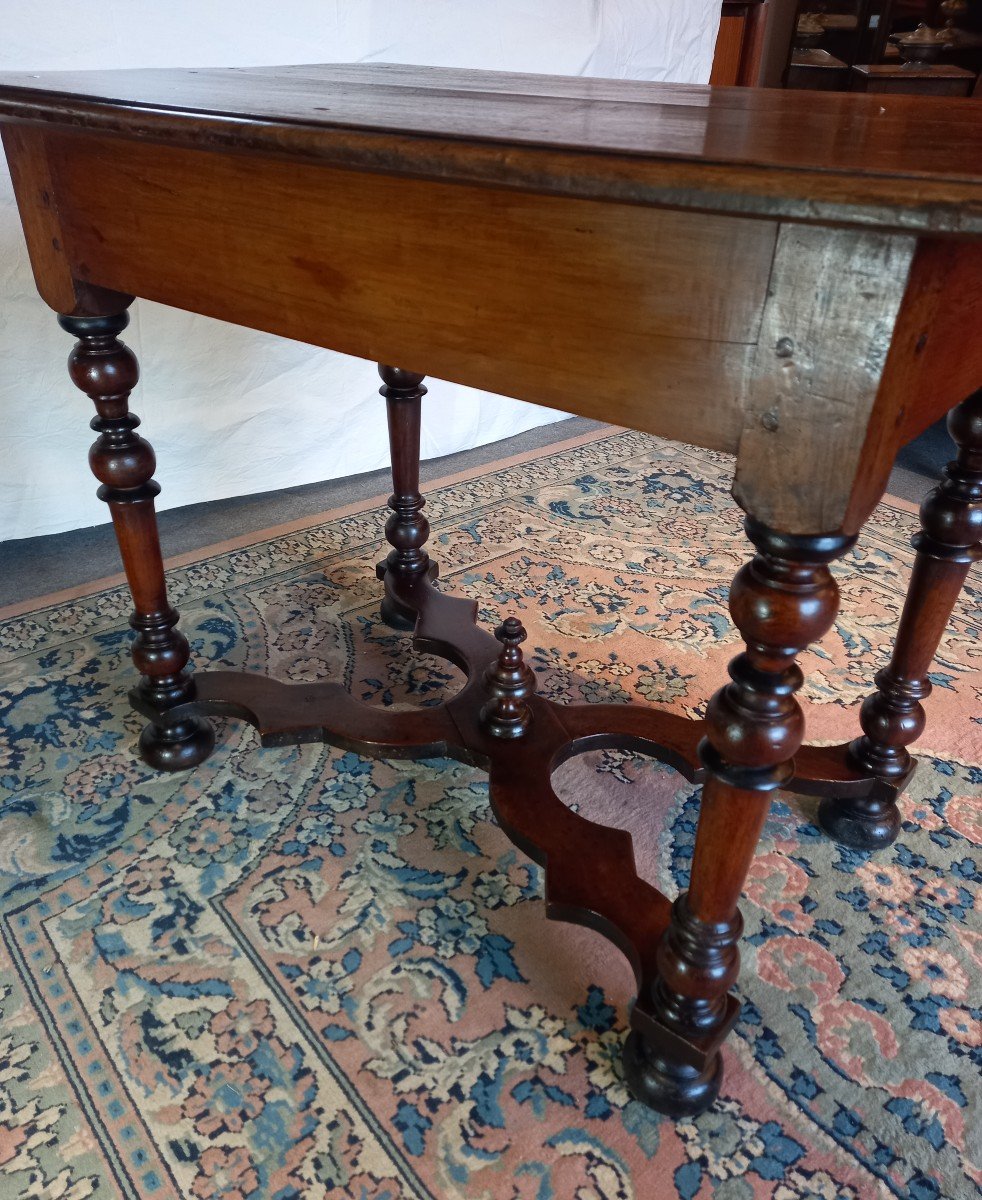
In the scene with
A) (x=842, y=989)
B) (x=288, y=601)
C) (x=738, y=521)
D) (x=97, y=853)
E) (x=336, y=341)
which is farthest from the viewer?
(x=738, y=521)

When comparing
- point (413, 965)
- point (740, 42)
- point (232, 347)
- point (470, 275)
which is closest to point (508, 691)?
point (413, 965)

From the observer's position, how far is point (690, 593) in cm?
171

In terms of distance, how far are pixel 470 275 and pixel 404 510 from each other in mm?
877

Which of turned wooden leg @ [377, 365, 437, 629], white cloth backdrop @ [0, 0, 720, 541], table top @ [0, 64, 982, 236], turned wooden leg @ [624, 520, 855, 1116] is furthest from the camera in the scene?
white cloth backdrop @ [0, 0, 720, 541]

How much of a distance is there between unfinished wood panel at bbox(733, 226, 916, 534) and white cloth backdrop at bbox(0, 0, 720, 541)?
4.91 feet

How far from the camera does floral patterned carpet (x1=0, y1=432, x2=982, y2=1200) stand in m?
0.80

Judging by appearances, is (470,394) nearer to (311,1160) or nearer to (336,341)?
(336,341)

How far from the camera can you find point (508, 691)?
1135 mm

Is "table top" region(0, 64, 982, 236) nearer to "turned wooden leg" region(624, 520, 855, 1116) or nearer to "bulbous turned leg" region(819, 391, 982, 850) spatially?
"turned wooden leg" region(624, 520, 855, 1116)

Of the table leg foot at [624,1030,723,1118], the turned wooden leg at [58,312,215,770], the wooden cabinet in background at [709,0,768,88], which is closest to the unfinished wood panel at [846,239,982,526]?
the table leg foot at [624,1030,723,1118]

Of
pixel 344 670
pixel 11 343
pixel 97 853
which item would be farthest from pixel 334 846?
pixel 11 343

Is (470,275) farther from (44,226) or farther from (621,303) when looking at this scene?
(44,226)

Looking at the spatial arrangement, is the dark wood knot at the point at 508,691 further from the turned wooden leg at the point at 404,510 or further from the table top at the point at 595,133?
the table top at the point at 595,133

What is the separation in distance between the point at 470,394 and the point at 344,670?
1.05 meters
